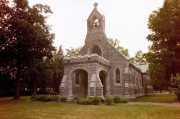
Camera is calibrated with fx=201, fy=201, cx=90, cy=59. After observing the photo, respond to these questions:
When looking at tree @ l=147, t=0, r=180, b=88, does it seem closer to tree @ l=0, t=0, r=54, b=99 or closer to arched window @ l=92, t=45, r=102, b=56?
arched window @ l=92, t=45, r=102, b=56

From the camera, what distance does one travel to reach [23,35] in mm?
26156

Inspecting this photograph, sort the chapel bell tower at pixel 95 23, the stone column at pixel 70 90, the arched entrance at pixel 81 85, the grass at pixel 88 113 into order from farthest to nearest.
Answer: the chapel bell tower at pixel 95 23 < the arched entrance at pixel 81 85 < the stone column at pixel 70 90 < the grass at pixel 88 113

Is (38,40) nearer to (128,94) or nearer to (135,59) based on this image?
(128,94)

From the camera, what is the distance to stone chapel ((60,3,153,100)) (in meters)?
26.6

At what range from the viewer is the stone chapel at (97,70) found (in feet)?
87.3

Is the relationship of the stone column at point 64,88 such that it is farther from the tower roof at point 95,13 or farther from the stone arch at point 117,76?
the tower roof at point 95,13

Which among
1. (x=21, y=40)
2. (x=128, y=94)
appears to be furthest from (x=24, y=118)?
(x=128, y=94)

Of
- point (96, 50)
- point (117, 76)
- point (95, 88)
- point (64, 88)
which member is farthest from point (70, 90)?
point (96, 50)

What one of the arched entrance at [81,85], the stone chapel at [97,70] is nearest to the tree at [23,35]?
the stone chapel at [97,70]

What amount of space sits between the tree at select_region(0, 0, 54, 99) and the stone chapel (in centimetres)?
432

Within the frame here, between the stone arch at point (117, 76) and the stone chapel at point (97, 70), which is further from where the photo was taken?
the stone arch at point (117, 76)

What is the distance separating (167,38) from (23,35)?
65.6 feet

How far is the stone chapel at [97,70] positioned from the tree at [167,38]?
4.83m

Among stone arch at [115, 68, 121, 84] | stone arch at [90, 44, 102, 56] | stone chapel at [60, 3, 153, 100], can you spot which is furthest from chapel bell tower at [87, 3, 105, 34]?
stone arch at [115, 68, 121, 84]
